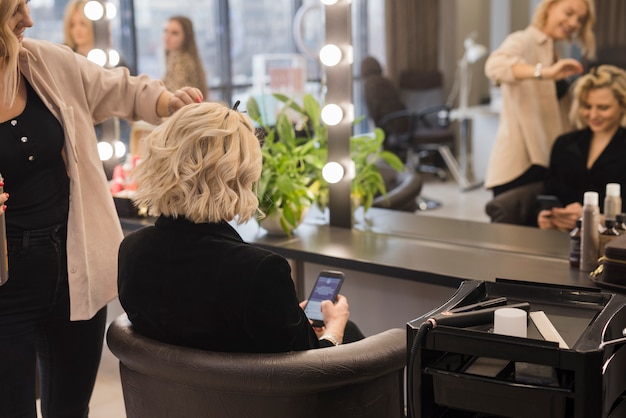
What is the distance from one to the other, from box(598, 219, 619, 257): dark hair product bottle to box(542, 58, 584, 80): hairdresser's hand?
1.33 ft

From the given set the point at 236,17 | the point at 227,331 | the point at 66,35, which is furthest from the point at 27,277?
the point at 236,17

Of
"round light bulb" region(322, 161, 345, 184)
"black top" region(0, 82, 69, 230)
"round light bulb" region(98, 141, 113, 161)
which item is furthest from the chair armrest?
"round light bulb" region(98, 141, 113, 161)

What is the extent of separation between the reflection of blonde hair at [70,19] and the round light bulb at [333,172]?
1.27 metres

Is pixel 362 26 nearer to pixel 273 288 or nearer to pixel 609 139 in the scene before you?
pixel 609 139

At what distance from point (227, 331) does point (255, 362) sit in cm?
9

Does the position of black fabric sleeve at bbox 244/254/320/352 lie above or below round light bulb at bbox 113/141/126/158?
below

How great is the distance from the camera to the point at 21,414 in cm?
181

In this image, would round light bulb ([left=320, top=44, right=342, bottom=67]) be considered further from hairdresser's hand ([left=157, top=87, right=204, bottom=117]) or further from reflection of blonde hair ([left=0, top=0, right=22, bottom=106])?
reflection of blonde hair ([left=0, top=0, right=22, bottom=106])

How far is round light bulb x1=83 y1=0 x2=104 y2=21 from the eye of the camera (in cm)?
336

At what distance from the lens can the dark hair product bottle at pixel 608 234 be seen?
2062 millimetres

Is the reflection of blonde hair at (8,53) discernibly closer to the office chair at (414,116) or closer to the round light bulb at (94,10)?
the office chair at (414,116)

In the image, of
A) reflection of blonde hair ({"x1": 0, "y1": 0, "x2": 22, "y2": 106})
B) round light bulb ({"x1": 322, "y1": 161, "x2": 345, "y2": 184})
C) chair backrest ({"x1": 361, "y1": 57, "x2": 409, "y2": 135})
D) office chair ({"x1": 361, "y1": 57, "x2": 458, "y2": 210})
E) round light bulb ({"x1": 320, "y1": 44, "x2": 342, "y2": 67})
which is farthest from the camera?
round light bulb ({"x1": 322, "y1": 161, "x2": 345, "y2": 184})

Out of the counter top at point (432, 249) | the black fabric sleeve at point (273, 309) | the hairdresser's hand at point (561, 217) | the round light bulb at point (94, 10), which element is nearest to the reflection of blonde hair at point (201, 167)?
the black fabric sleeve at point (273, 309)

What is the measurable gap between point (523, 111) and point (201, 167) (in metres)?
1.10
